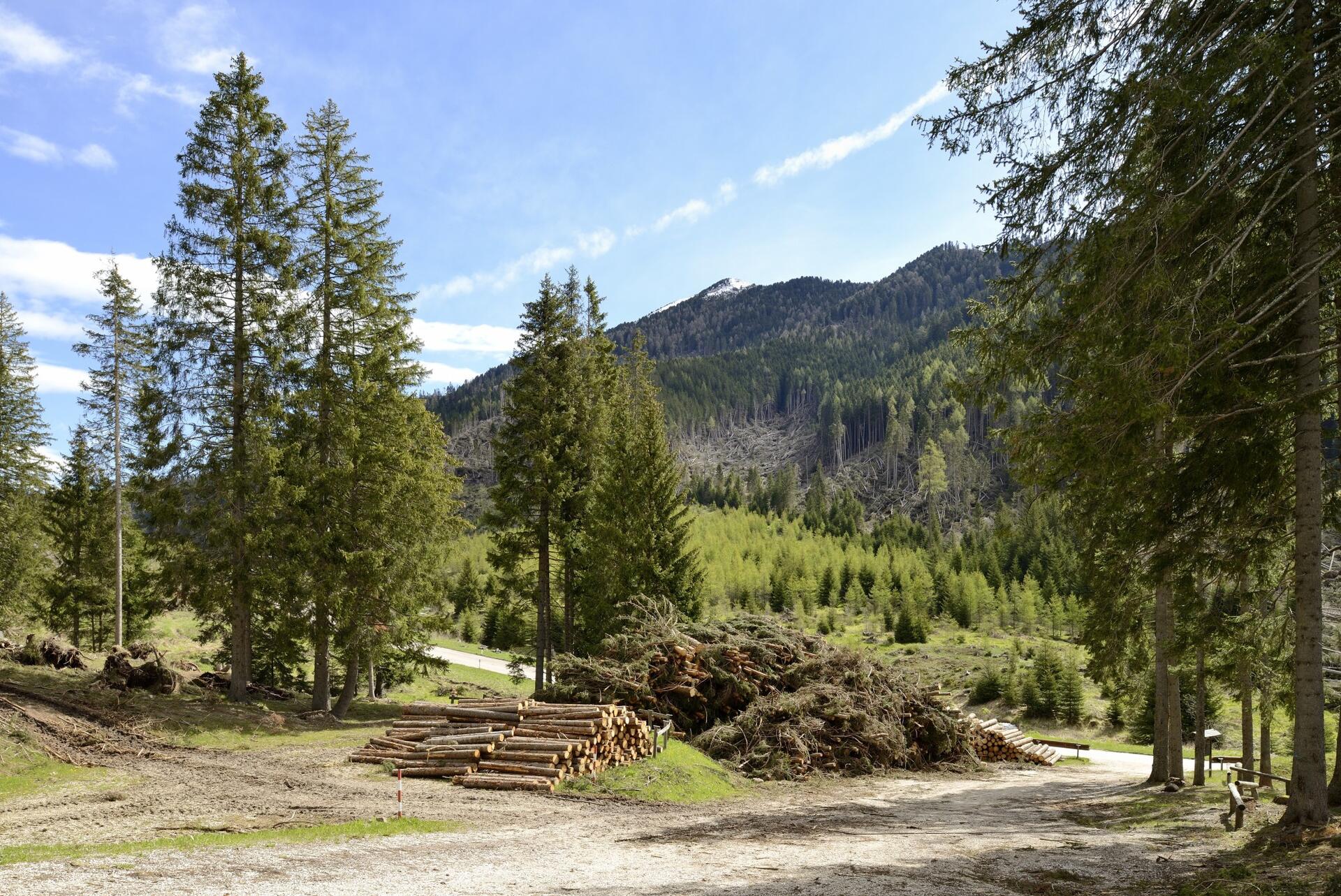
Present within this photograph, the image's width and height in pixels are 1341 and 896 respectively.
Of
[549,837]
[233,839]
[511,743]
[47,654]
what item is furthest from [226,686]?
[549,837]

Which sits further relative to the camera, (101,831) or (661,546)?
(661,546)

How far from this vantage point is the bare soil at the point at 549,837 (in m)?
9.07

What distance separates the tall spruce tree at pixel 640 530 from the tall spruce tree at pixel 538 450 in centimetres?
171

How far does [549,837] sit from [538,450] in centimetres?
1727

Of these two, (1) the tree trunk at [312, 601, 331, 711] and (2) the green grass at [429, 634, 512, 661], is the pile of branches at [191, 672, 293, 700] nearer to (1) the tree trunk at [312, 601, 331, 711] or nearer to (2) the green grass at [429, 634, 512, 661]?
(1) the tree trunk at [312, 601, 331, 711]

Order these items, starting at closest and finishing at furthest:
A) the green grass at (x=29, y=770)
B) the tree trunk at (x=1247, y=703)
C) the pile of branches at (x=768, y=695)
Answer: the green grass at (x=29, y=770), the tree trunk at (x=1247, y=703), the pile of branches at (x=768, y=695)

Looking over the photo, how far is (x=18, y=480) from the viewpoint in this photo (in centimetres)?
3209

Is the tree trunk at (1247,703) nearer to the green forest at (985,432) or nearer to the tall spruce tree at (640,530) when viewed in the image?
the green forest at (985,432)

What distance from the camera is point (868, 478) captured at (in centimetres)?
19150

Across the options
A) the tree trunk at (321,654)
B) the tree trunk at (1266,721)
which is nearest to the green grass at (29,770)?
the tree trunk at (321,654)

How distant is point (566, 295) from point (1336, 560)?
23385 mm

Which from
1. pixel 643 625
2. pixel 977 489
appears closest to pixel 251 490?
pixel 643 625

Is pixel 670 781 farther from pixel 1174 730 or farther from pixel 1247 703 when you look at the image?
pixel 1247 703

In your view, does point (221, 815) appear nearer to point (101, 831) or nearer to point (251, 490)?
point (101, 831)
